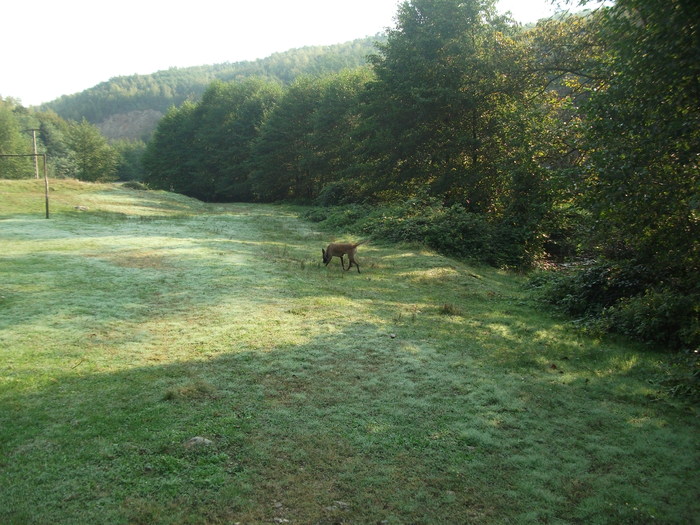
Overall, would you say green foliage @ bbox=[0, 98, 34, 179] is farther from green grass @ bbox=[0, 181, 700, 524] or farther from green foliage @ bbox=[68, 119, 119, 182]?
green grass @ bbox=[0, 181, 700, 524]

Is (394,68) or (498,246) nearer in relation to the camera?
(498,246)

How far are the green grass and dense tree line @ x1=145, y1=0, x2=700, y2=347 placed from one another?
240 centimetres

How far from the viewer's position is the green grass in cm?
432

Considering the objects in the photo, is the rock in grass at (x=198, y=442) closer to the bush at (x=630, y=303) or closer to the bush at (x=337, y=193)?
the bush at (x=630, y=303)

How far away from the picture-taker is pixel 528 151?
16.0m

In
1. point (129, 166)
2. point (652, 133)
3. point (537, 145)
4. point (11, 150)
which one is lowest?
point (652, 133)

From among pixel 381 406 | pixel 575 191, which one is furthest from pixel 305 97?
pixel 381 406

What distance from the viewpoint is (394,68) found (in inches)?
1212

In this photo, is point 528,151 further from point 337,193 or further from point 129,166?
point 129,166

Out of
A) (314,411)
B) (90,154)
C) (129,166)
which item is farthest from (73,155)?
(314,411)

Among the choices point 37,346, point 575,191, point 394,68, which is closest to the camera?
point 37,346

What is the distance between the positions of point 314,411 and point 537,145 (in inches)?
516

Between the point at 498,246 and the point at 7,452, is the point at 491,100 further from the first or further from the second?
the point at 7,452

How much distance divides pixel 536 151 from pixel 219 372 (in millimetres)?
13179
